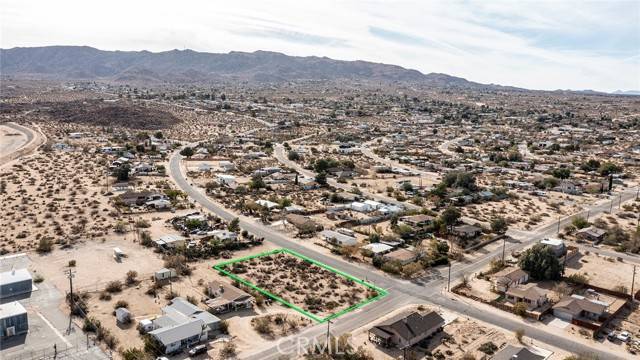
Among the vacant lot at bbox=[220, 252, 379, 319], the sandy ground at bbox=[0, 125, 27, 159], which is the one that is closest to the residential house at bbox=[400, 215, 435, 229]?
the vacant lot at bbox=[220, 252, 379, 319]

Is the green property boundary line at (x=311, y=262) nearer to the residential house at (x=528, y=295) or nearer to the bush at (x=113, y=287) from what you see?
the bush at (x=113, y=287)

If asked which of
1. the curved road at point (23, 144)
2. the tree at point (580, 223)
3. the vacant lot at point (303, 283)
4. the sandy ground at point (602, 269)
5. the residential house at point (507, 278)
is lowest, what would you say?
the vacant lot at point (303, 283)

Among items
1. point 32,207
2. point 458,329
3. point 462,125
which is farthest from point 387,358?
point 462,125

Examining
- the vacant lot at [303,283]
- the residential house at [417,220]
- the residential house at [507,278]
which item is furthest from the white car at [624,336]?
the residential house at [417,220]

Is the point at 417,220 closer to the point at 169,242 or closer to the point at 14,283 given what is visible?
the point at 169,242

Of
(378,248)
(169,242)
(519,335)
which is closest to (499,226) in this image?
(378,248)

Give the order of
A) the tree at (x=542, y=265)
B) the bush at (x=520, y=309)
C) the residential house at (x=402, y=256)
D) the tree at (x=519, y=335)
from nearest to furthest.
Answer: the tree at (x=519, y=335)
the bush at (x=520, y=309)
the tree at (x=542, y=265)
the residential house at (x=402, y=256)

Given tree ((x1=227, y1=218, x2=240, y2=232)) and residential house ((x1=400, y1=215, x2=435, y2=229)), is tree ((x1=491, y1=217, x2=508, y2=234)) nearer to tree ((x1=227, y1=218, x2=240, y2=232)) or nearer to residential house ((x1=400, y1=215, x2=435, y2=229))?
residential house ((x1=400, y1=215, x2=435, y2=229))
